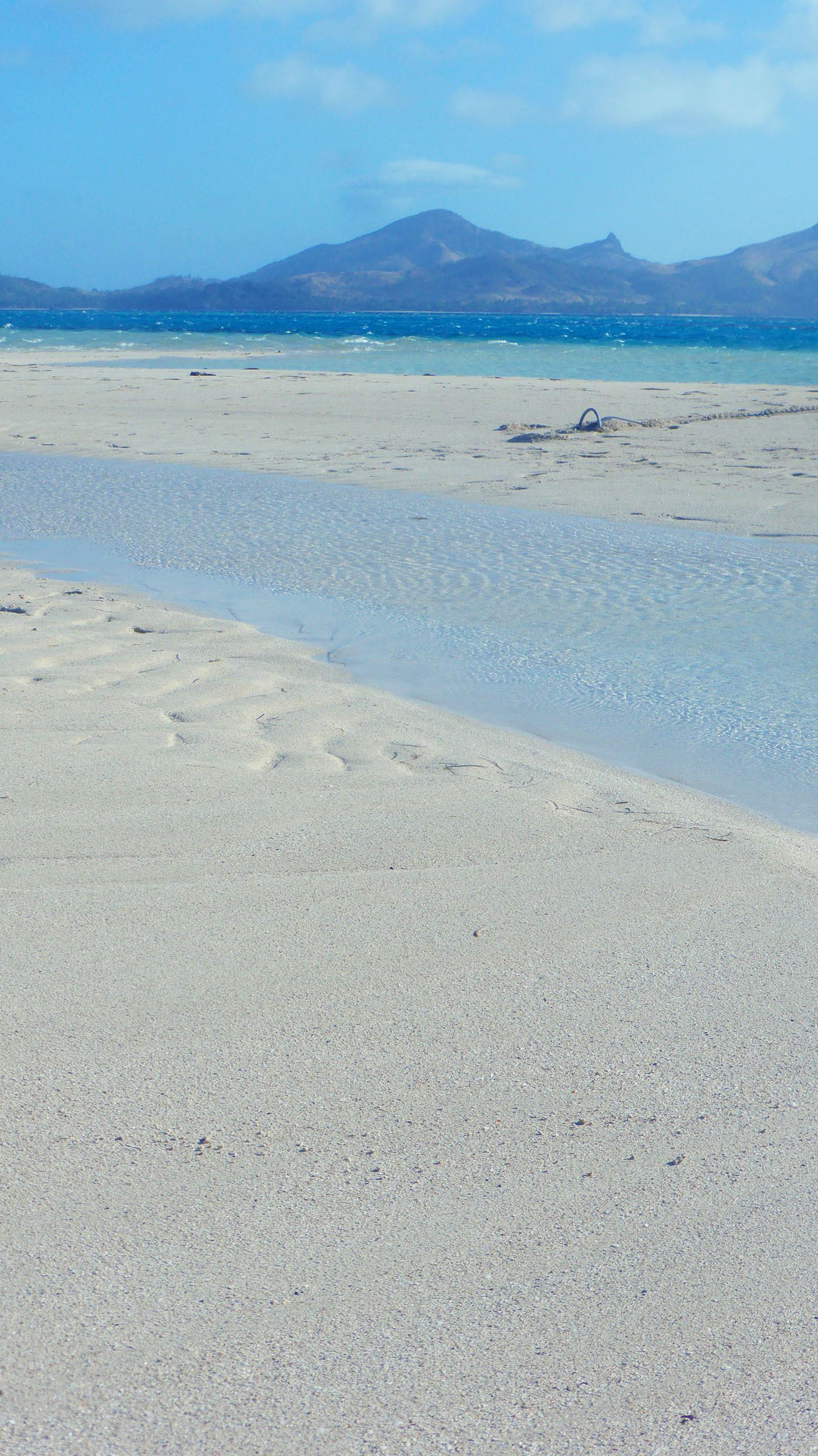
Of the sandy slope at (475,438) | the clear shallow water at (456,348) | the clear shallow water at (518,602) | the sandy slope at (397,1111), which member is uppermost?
the clear shallow water at (456,348)

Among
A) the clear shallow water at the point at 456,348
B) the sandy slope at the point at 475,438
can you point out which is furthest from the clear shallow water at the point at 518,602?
the clear shallow water at the point at 456,348

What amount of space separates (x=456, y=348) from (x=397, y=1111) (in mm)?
38736

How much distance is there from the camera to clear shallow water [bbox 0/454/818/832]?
4070mm

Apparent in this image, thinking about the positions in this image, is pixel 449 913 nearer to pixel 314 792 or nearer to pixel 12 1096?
pixel 314 792

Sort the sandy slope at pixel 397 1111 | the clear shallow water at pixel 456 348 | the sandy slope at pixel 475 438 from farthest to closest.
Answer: the clear shallow water at pixel 456 348, the sandy slope at pixel 475 438, the sandy slope at pixel 397 1111

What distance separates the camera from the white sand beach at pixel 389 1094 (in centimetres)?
141

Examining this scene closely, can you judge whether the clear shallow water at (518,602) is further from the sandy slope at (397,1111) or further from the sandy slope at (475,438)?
the sandy slope at (475,438)

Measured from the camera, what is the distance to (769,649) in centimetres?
505

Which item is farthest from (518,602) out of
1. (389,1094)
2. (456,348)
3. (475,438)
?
(456,348)


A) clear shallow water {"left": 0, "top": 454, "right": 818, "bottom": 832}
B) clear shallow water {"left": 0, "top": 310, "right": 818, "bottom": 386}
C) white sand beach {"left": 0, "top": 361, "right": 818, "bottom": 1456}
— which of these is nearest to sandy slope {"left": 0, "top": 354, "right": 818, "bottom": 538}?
clear shallow water {"left": 0, "top": 454, "right": 818, "bottom": 832}

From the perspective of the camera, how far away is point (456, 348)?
38.5 metres

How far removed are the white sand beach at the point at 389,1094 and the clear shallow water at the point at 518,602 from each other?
0.45 m

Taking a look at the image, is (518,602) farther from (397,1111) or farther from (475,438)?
(475,438)

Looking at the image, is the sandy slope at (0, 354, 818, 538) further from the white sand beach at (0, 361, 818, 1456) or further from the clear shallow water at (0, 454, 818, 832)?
the white sand beach at (0, 361, 818, 1456)
